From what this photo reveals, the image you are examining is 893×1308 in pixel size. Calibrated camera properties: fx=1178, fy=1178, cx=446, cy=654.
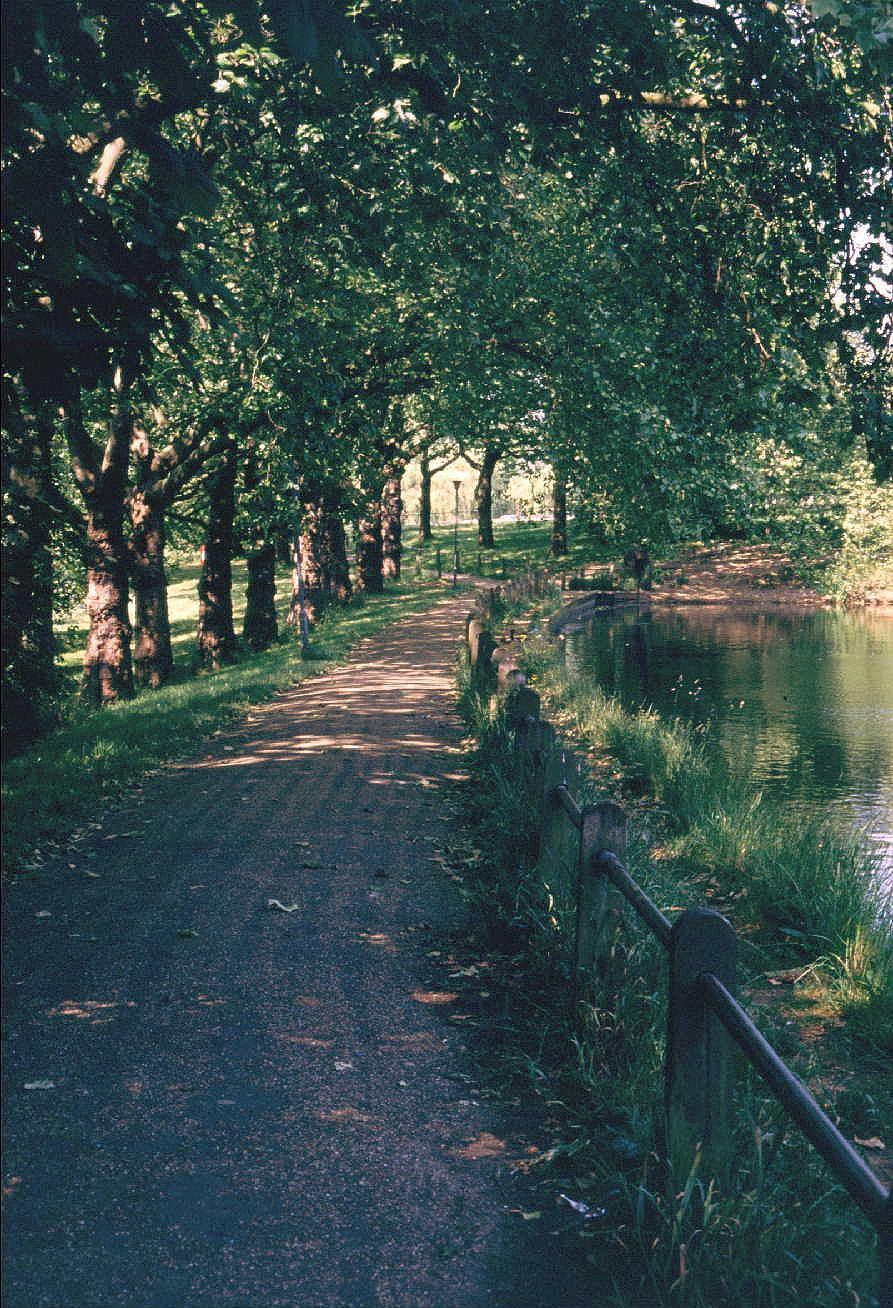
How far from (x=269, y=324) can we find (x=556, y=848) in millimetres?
8363

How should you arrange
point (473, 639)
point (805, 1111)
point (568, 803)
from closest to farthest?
point (805, 1111) → point (568, 803) → point (473, 639)

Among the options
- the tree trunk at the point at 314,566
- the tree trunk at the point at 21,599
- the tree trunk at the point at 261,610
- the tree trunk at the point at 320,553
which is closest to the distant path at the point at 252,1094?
→ the tree trunk at the point at 21,599

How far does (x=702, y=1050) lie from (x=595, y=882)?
161cm

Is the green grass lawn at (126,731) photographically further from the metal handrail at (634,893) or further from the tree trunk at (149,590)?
the metal handrail at (634,893)

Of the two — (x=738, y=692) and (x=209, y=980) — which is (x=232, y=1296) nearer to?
(x=209, y=980)

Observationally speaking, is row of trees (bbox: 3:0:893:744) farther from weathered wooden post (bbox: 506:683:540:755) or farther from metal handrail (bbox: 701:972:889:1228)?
metal handrail (bbox: 701:972:889:1228)

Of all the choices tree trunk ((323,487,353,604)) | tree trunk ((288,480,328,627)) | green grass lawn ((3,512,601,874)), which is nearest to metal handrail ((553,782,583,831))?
green grass lawn ((3,512,601,874))

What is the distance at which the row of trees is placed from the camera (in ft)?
15.9

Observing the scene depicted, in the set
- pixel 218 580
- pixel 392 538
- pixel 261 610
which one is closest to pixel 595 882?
pixel 218 580

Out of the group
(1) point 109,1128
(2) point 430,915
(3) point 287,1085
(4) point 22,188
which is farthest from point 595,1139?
(4) point 22,188

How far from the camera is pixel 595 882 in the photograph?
5.54m

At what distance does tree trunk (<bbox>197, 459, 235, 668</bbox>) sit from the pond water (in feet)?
25.6

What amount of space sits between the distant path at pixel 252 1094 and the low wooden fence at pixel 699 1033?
2.00ft

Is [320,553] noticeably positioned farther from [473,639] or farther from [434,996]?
[434,996]
